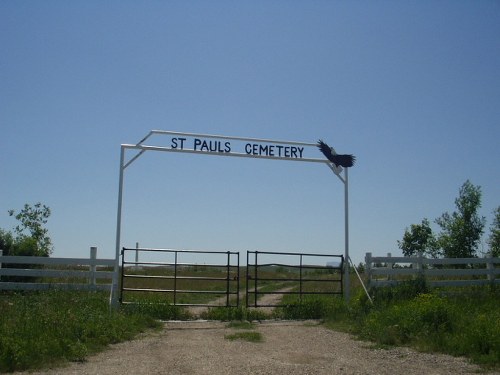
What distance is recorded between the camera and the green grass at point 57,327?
343 inches

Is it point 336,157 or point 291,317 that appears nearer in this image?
point 291,317

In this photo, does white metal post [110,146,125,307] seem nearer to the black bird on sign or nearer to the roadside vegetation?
the roadside vegetation

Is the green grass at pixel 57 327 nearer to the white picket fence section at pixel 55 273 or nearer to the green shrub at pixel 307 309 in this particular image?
the white picket fence section at pixel 55 273

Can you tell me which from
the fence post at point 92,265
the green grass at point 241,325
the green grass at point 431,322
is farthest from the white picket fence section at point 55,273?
the green grass at point 431,322

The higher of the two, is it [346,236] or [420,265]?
[346,236]

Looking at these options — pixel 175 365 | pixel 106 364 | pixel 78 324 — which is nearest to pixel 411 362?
pixel 175 365

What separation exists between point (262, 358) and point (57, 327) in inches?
156

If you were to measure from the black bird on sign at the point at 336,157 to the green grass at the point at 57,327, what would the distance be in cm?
733

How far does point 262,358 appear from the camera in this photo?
9.57 meters

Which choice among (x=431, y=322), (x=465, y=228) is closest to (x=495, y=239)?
(x=465, y=228)

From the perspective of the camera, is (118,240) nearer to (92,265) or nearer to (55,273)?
(92,265)

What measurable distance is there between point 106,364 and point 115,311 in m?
4.63

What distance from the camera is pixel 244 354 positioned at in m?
9.95

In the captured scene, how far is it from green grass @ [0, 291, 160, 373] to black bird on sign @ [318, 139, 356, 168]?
7.33 metres
